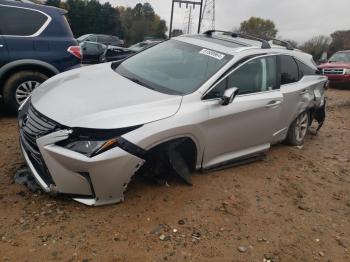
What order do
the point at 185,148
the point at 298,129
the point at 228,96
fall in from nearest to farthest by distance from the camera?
1. the point at 228,96
2. the point at 185,148
3. the point at 298,129

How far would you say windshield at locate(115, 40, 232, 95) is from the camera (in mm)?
4098

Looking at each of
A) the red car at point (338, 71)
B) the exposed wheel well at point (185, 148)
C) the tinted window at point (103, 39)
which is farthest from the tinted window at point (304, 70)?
the tinted window at point (103, 39)

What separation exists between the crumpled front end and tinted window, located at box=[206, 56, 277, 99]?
1309 millimetres

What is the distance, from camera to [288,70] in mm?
5418

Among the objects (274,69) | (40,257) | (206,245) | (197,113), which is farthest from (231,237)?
(274,69)

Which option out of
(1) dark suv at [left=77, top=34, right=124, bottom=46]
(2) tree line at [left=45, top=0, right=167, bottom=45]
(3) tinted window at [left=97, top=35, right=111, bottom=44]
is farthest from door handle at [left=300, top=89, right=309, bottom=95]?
(2) tree line at [left=45, top=0, right=167, bottom=45]

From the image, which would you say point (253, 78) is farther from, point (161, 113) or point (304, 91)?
point (161, 113)

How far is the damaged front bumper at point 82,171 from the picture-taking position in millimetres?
3188

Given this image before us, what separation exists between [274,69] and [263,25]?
7360 cm

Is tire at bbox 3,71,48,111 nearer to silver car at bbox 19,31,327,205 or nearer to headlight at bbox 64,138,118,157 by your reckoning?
silver car at bbox 19,31,327,205

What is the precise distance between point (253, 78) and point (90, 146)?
2347mm

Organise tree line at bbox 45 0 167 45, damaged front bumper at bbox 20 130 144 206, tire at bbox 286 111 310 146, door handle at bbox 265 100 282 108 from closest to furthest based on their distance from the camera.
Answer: damaged front bumper at bbox 20 130 144 206 → door handle at bbox 265 100 282 108 → tire at bbox 286 111 310 146 → tree line at bbox 45 0 167 45

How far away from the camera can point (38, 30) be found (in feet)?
19.6

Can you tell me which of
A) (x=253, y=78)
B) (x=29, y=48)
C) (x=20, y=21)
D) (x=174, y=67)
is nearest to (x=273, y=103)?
(x=253, y=78)
